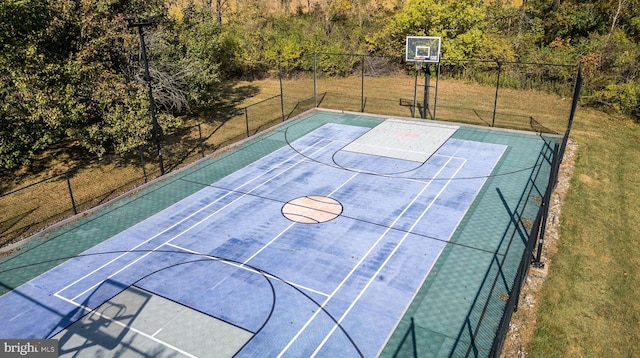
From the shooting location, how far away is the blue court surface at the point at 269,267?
10.4m

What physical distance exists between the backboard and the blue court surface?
7.81 metres

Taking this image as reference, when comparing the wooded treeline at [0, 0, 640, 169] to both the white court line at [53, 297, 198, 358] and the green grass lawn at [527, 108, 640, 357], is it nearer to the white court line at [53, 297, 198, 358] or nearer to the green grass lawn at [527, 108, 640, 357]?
the white court line at [53, 297, 198, 358]

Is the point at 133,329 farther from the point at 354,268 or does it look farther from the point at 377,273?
the point at 377,273

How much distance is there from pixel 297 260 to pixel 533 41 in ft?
100

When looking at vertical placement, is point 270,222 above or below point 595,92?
below

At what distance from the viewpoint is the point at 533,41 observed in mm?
35250

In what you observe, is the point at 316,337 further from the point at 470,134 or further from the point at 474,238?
the point at 470,134

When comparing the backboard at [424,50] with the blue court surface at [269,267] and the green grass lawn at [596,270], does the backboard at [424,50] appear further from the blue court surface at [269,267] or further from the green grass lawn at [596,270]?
the green grass lawn at [596,270]

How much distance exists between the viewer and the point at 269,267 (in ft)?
41.8

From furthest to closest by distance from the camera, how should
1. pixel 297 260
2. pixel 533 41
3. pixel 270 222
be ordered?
1. pixel 533 41
2. pixel 270 222
3. pixel 297 260

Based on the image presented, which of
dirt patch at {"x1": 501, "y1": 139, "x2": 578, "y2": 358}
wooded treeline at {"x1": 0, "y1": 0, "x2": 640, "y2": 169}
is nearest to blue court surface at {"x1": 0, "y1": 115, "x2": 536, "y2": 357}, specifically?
dirt patch at {"x1": 501, "y1": 139, "x2": 578, "y2": 358}

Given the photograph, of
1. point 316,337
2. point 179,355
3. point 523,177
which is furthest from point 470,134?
point 179,355

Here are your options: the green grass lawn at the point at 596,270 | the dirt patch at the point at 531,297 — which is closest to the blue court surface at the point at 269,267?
the dirt patch at the point at 531,297

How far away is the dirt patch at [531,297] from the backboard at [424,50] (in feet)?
35.0
